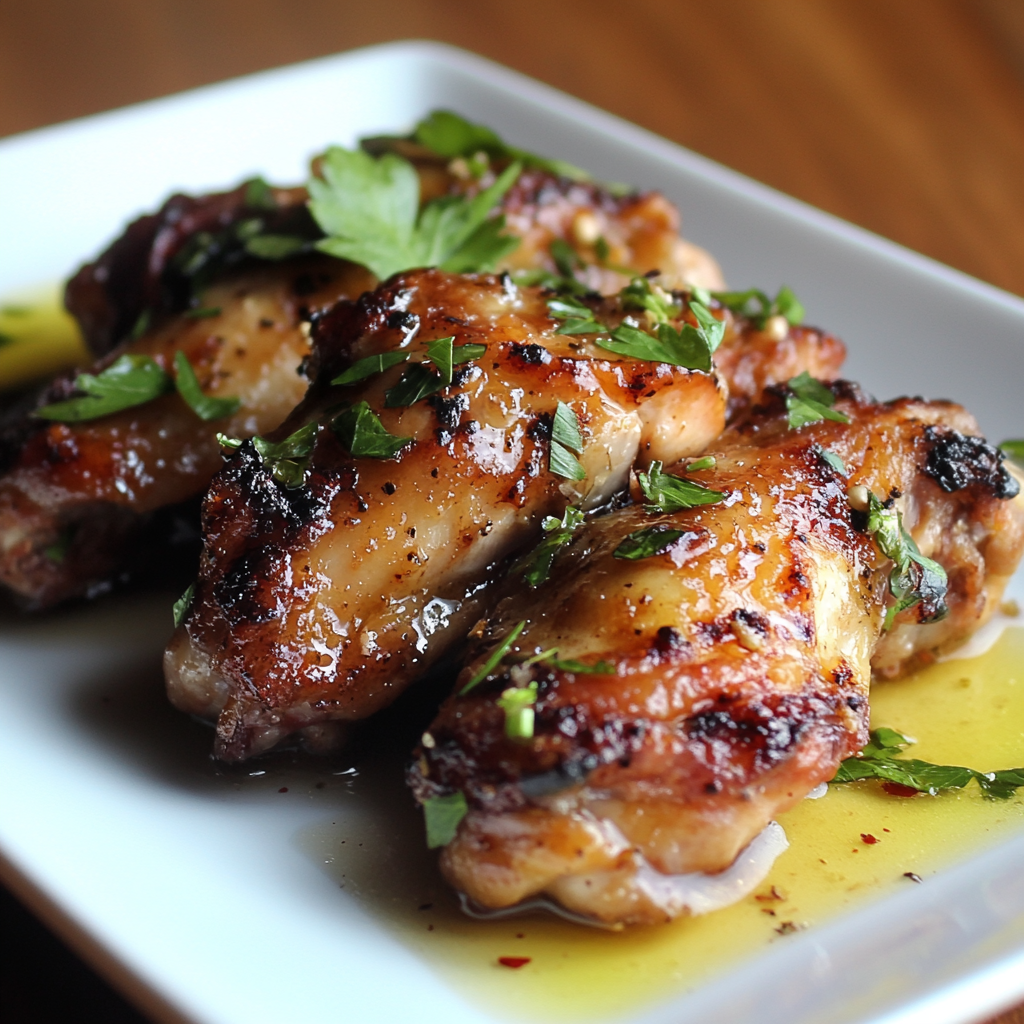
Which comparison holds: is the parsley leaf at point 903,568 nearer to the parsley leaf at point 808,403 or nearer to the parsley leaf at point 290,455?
the parsley leaf at point 808,403

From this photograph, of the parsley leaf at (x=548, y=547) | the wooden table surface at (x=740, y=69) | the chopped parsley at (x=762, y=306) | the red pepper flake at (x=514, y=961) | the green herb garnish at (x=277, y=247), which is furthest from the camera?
the wooden table surface at (x=740, y=69)

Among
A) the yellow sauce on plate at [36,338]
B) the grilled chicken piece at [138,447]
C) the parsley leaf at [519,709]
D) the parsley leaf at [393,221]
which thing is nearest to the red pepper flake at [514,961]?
the parsley leaf at [519,709]

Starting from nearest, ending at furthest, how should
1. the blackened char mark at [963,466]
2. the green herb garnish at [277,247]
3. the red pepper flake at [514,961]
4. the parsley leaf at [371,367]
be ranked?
the red pepper flake at [514,961], the parsley leaf at [371,367], the blackened char mark at [963,466], the green herb garnish at [277,247]

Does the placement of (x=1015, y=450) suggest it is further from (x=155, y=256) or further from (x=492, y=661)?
(x=155, y=256)

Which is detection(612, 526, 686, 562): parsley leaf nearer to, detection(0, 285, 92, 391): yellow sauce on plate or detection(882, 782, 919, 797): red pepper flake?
detection(882, 782, 919, 797): red pepper flake

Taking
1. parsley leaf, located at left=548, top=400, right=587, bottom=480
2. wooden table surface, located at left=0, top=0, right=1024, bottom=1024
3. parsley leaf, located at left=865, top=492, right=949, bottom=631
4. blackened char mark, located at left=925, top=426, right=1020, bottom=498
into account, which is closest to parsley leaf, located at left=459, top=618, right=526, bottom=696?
parsley leaf, located at left=548, top=400, right=587, bottom=480

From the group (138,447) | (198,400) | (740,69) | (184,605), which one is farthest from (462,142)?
(740,69)

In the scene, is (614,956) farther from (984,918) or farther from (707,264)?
(707,264)
